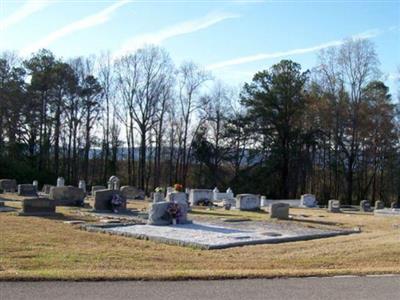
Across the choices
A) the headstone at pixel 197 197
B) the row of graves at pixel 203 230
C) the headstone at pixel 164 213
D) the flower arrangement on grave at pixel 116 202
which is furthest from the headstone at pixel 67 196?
the headstone at pixel 164 213

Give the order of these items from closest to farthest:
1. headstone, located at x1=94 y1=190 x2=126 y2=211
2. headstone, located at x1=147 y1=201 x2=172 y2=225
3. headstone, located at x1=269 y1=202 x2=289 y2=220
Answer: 1. headstone, located at x1=147 y1=201 x2=172 y2=225
2. headstone, located at x1=269 y1=202 x2=289 y2=220
3. headstone, located at x1=94 y1=190 x2=126 y2=211

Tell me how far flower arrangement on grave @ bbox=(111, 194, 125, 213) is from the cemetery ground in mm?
5946

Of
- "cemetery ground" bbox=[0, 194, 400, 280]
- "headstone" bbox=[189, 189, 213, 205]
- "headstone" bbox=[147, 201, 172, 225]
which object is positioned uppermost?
"headstone" bbox=[189, 189, 213, 205]

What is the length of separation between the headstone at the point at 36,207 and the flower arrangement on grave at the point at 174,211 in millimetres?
4665

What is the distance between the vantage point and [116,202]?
2058 cm

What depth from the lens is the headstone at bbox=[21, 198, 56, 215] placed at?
18.4m

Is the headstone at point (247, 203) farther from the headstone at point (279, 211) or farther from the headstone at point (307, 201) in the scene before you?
the headstone at point (307, 201)

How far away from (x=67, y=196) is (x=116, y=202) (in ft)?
13.1

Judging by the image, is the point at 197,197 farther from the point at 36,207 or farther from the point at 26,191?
the point at 36,207

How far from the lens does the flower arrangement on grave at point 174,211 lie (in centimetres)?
1631

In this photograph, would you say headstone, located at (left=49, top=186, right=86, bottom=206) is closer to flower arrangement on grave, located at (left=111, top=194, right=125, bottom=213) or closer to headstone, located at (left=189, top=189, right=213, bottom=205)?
flower arrangement on grave, located at (left=111, top=194, right=125, bottom=213)

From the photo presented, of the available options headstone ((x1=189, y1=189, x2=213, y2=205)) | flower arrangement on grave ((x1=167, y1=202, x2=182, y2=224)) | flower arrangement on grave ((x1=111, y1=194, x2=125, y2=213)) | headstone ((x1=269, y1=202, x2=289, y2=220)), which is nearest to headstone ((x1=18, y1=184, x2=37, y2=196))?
headstone ((x1=189, y1=189, x2=213, y2=205))

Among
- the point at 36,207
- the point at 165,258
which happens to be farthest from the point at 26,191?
the point at 165,258

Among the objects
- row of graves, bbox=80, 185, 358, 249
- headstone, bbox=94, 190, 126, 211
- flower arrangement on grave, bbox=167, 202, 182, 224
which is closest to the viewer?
row of graves, bbox=80, 185, 358, 249
